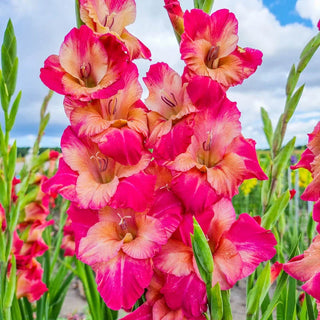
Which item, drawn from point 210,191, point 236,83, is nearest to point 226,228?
point 210,191

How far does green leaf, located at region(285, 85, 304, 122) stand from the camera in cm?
72

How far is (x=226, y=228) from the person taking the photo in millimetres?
616

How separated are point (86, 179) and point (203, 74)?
0.21 metres

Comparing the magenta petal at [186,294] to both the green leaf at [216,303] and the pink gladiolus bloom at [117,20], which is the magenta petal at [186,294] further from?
the pink gladiolus bloom at [117,20]

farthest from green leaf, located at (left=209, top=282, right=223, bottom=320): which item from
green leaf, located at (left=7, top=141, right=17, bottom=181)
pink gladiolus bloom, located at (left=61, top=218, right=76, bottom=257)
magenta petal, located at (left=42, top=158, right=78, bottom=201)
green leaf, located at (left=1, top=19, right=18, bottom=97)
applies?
pink gladiolus bloom, located at (left=61, top=218, right=76, bottom=257)

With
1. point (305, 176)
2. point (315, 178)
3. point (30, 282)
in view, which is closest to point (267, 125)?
point (315, 178)

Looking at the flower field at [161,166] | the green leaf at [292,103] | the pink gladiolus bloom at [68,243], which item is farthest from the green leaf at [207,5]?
the pink gladiolus bloom at [68,243]

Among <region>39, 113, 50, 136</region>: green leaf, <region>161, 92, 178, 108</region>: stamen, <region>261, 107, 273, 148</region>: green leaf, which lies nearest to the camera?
<region>161, 92, 178, 108</region>: stamen

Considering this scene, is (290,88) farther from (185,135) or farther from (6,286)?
(6,286)

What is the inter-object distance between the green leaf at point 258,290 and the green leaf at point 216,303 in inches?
5.9

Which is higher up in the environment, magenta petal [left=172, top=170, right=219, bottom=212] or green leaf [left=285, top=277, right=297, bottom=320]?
magenta petal [left=172, top=170, right=219, bottom=212]

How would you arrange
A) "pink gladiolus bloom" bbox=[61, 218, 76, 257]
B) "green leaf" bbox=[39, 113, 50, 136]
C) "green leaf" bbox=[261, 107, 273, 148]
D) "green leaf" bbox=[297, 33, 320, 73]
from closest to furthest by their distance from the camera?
"green leaf" bbox=[297, 33, 320, 73]
"green leaf" bbox=[261, 107, 273, 148]
"green leaf" bbox=[39, 113, 50, 136]
"pink gladiolus bloom" bbox=[61, 218, 76, 257]

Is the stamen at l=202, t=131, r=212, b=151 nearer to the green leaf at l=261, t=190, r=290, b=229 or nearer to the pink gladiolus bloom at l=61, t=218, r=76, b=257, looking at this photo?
the green leaf at l=261, t=190, r=290, b=229

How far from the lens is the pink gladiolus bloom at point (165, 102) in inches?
22.9
